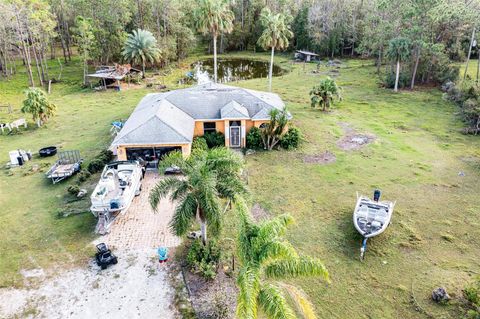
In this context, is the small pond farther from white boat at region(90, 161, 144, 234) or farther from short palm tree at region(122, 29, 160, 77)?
white boat at region(90, 161, 144, 234)

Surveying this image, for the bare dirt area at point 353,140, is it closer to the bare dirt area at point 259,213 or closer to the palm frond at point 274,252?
the bare dirt area at point 259,213

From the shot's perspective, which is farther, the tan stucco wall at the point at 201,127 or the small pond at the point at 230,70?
the small pond at the point at 230,70

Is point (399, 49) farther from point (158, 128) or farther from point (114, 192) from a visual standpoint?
point (114, 192)

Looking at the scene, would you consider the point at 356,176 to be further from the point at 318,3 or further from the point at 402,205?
the point at 318,3

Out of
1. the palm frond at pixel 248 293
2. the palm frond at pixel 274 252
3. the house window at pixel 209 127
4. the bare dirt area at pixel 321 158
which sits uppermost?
the palm frond at pixel 274 252

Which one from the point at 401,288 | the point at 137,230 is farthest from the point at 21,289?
the point at 401,288

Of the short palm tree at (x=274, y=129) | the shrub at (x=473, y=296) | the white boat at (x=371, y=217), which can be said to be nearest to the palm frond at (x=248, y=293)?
the shrub at (x=473, y=296)
